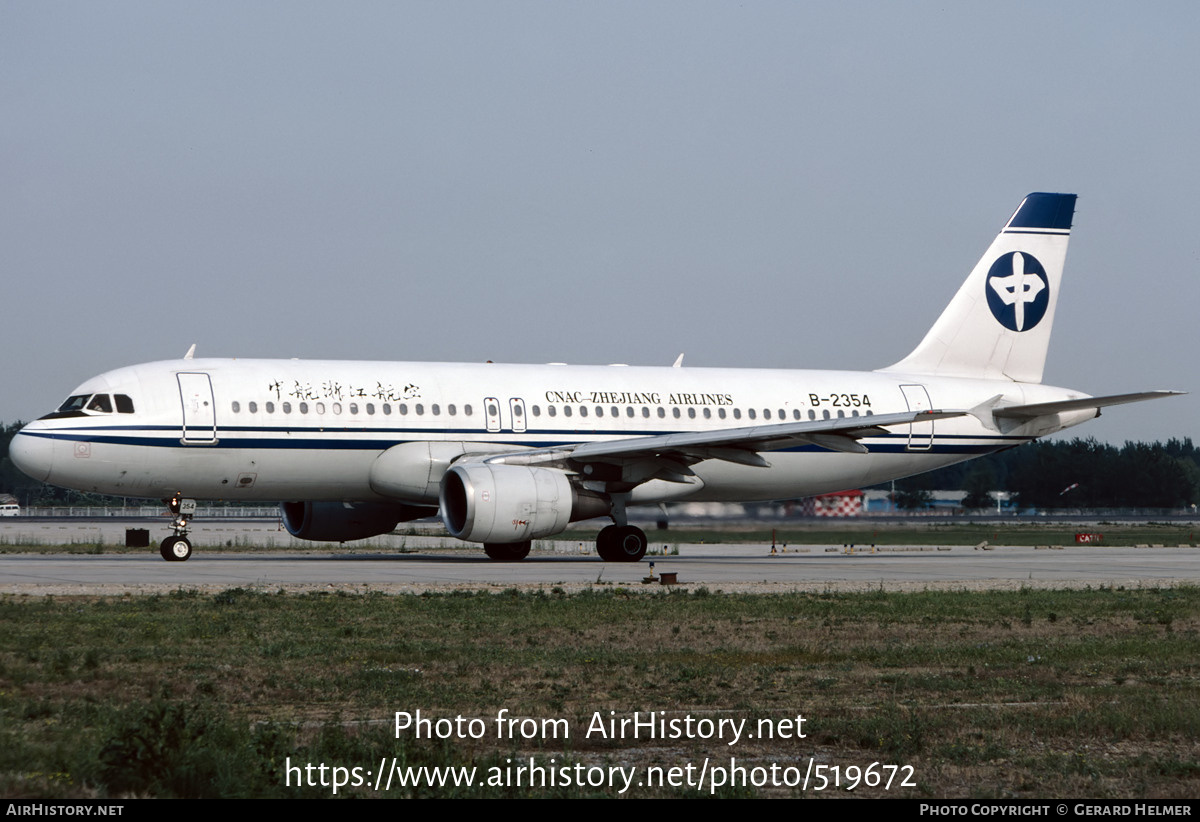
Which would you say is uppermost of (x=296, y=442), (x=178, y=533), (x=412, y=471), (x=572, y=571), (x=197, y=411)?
(x=197, y=411)

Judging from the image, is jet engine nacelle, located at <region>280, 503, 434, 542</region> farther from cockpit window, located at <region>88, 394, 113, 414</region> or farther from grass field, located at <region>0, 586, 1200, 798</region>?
grass field, located at <region>0, 586, 1200, 798</region>

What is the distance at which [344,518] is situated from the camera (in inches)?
1196

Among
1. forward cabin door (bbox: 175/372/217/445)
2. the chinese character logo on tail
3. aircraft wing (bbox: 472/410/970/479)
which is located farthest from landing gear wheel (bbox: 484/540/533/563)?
the chinese character logo on tail

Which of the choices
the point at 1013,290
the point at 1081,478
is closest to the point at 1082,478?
the point at 1081,478

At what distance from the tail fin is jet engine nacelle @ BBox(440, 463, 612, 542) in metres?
12.6

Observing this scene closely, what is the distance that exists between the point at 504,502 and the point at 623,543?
4.17 metres

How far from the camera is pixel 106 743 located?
24.3 ft

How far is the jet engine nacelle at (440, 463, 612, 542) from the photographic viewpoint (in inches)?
1016

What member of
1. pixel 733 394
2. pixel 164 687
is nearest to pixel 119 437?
pixel 733 394

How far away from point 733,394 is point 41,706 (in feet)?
78.2

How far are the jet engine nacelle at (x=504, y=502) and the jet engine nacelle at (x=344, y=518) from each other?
12.2 ft

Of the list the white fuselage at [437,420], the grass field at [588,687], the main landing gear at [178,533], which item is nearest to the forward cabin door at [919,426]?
the white fuselage at [437,420]

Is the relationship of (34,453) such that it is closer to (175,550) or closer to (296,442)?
(175,550)
